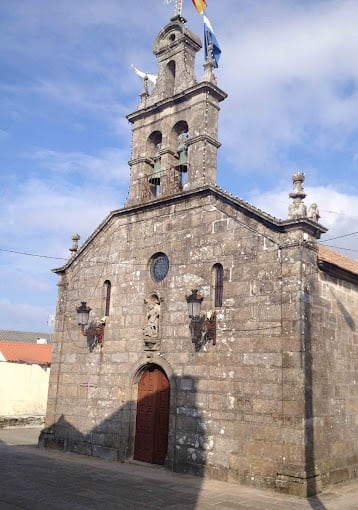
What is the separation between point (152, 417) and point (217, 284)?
3911 mm

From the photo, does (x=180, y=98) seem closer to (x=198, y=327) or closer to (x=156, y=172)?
(x=156, y=172)

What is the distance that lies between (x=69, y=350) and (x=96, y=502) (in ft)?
23.8

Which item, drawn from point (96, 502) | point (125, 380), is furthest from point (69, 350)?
point (96, 502)

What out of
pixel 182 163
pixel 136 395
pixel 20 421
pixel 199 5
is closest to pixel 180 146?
pixel 182 163

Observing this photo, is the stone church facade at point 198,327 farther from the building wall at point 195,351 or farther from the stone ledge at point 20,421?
the stone ledge at point 20,421

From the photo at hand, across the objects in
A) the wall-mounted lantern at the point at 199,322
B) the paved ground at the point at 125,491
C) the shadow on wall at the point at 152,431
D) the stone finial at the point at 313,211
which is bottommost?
the paved ground at the point at 125,491

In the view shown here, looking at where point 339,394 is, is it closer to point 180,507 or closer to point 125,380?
point 180,507

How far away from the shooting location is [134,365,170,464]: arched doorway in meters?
12.8

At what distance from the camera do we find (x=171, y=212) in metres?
14.0

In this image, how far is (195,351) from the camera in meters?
12.4

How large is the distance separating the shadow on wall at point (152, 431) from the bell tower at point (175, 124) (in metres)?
5.31

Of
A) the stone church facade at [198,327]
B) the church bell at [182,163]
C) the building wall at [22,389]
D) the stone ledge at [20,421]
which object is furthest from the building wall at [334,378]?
the building wall at [22,389]

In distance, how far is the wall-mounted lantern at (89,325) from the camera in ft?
48.6

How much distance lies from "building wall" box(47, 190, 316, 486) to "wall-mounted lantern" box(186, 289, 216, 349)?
177mm
